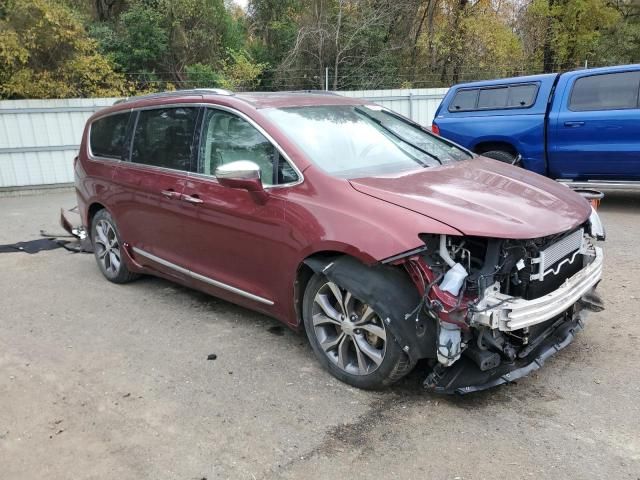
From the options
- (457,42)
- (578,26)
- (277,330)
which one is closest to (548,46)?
(578,26)

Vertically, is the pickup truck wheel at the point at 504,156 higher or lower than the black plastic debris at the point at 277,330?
higher

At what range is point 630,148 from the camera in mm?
7508

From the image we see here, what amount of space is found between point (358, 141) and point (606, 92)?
5.29 meters

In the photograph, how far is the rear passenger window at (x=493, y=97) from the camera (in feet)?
28.5

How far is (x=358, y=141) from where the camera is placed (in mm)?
4129

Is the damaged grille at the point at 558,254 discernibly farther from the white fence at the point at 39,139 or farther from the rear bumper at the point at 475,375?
the white fence at the point at 39,139

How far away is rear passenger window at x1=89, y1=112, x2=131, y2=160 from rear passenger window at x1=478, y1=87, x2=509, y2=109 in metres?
5.74

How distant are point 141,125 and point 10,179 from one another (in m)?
8.70

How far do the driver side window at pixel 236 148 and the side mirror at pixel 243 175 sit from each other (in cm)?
12

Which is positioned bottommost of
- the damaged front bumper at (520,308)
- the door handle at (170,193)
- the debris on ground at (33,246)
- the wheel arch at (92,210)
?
the debris on ground at (33,246)

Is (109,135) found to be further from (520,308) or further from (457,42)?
(457,42)

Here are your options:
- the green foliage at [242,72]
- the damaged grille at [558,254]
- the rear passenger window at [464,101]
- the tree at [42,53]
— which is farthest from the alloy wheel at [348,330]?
the green foliage at [242,72]

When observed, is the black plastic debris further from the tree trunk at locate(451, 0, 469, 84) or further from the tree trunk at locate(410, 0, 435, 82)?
the tree trunk at locate(451, 0, 469, 84)

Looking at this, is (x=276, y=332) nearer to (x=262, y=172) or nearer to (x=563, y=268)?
(x=262, y=172)
